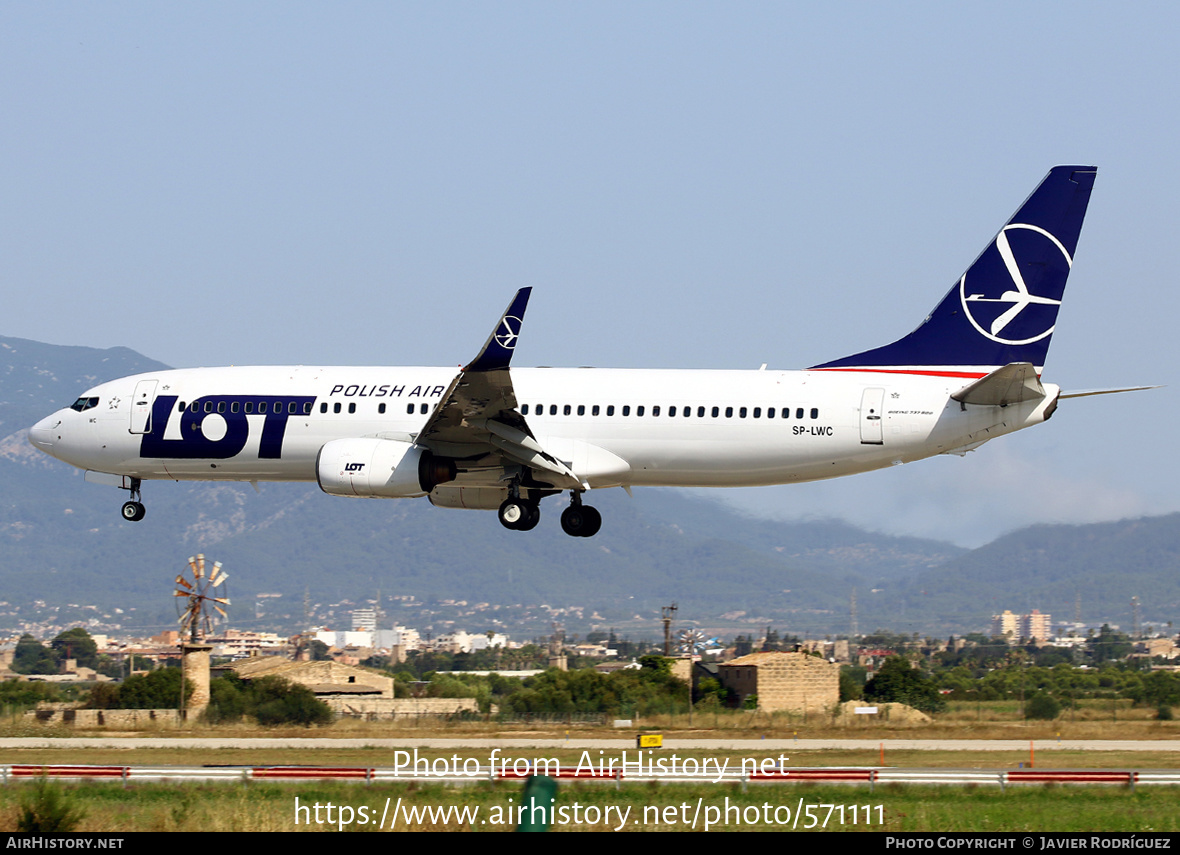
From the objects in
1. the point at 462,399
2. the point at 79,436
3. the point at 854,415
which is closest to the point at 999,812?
the point at 854,415

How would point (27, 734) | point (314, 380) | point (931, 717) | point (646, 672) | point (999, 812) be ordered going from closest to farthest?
point (999, 812) → point (314, 380) → point (27, 734) → point (931, 717) → point (646, 672)

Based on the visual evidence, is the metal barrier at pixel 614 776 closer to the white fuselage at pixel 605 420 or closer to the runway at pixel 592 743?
the runway at pixel 592 743

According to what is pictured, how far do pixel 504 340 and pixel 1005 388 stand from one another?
1301 cm

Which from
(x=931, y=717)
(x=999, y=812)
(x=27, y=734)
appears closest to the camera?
(x=999, y=812)

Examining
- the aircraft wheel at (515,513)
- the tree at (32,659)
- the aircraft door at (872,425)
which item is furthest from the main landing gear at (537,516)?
the tree at (32,659)

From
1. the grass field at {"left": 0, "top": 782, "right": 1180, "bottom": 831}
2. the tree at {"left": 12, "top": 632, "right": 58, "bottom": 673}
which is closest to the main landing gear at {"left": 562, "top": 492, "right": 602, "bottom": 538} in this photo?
the grass field at {"left": 0, "top": 782, "right": 1180, "bottom": 831}

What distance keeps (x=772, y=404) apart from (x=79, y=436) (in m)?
21.4

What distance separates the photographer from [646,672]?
64188 millimetres

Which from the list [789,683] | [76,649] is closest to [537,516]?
[789,683]

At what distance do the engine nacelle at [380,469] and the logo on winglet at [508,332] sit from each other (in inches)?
199

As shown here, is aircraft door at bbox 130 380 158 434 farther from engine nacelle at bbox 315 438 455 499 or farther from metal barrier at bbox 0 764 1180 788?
metal barrier at bbox 0 764 1180 788

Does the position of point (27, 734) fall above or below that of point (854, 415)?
below

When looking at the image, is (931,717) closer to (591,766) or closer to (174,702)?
(591,766)

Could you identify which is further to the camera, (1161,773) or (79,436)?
(79,436)
